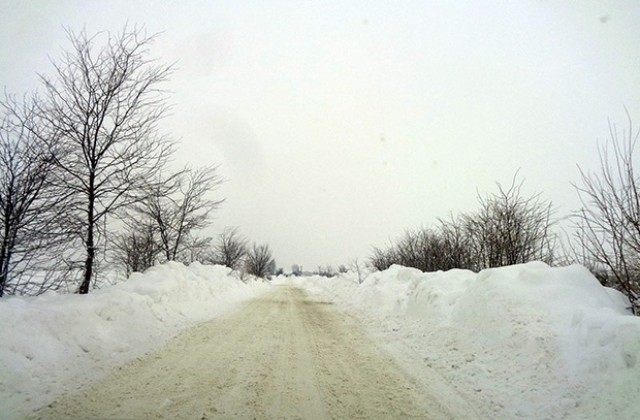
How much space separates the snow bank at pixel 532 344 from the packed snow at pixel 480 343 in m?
0.01

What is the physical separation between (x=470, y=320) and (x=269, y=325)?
17.8 ft

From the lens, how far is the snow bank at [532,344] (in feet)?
11.8

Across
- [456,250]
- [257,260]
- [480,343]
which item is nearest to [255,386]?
[480,343]

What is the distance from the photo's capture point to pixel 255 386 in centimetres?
416

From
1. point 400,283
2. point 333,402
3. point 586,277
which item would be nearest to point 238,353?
point 333,402

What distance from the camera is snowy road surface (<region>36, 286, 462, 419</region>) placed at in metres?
3.42

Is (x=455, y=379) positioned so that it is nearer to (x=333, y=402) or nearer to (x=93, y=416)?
(x=333, y=402)

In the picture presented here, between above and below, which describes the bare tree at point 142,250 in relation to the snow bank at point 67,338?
above

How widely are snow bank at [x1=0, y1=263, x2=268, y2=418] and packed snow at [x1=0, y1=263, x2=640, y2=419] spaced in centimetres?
2

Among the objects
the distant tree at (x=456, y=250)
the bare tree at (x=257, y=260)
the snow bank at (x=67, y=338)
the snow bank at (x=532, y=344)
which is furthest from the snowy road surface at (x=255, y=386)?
the bare tree at (x=257, y=260)

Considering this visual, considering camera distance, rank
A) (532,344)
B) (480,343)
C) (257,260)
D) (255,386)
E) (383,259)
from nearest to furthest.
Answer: (255,386), (532,344), (480,343), (383,259), (257,260)

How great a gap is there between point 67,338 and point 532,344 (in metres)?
7.57

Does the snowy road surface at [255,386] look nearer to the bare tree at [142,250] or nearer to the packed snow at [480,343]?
the packed snow at [480,343]

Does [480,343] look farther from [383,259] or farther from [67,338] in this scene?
[383,259]
